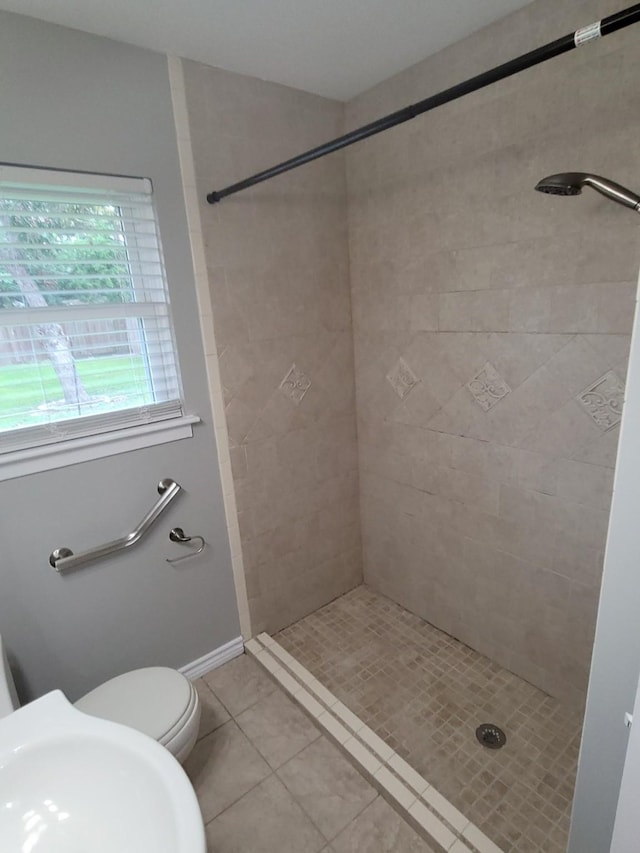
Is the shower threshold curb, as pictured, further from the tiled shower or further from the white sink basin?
the white sink basin

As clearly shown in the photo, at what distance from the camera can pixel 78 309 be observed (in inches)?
57.0

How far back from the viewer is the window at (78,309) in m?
1.35

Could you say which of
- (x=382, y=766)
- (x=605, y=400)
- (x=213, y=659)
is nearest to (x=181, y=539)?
(x=213, y=659)

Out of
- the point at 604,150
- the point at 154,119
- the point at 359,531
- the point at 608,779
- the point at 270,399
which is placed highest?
the point at 154,119

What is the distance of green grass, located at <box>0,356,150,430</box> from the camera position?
54.6 inches

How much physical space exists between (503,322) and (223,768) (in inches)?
72.2

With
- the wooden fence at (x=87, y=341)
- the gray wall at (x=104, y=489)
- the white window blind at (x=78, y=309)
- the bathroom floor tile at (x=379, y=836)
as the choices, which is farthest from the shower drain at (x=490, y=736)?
the wooden fence at (x=87, y=341)

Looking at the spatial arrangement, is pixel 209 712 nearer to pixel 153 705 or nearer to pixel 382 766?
pixel 153 705

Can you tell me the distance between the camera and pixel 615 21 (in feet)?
2.49

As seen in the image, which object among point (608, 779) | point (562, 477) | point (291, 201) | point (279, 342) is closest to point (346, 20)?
point (291, 201)

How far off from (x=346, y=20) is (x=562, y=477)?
1.60 metres

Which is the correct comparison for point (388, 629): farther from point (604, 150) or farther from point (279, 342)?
point (604, 150)

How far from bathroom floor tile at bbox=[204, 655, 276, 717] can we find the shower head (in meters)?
2.00

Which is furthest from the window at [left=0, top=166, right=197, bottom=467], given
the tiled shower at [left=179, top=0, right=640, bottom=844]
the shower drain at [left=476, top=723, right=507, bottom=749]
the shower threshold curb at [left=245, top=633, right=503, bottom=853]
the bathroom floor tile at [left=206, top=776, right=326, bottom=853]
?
the shower drain at [left=476, top=723, right=507, bottom=749]
